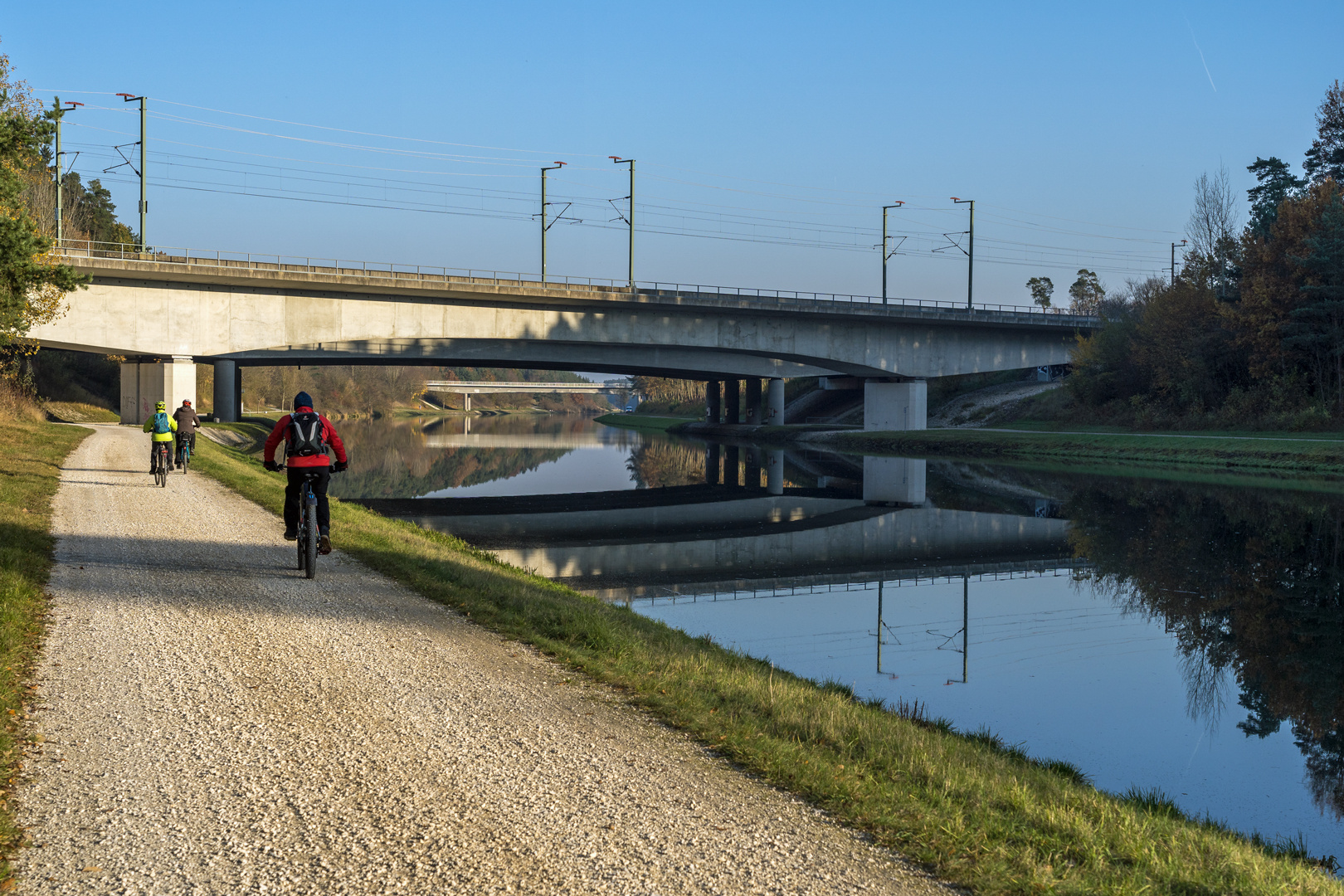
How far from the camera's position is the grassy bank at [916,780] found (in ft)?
18.1

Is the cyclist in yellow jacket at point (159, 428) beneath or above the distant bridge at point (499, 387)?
beneath

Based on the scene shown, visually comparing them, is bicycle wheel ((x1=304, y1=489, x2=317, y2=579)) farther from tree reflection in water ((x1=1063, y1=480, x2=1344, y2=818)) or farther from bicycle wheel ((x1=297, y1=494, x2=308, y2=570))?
tree reflection in water ((x1=1063, y1=480, x2=1344, y2=818))

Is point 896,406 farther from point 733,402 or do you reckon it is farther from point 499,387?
point 499,387

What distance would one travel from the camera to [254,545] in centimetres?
1597

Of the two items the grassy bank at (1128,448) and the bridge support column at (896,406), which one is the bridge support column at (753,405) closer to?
the bridge support column at (896,406)

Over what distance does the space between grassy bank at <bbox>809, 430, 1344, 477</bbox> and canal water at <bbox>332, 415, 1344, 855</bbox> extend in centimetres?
621

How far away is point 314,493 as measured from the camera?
13375mm

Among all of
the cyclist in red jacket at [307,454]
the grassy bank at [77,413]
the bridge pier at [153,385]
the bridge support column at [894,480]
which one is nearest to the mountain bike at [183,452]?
the cyclist in red jacket at [307,454]

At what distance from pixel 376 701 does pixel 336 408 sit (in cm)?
14117

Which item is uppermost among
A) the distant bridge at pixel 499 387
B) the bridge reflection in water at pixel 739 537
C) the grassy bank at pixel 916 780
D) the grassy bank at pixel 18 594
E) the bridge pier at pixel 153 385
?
the distant bridge at pixel 499 387

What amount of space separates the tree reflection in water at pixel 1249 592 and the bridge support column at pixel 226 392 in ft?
149

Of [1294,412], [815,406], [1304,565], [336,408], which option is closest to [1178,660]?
[1304,565]

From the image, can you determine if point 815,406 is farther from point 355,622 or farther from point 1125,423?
point 355,622

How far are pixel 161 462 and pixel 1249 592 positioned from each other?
21858 mm
